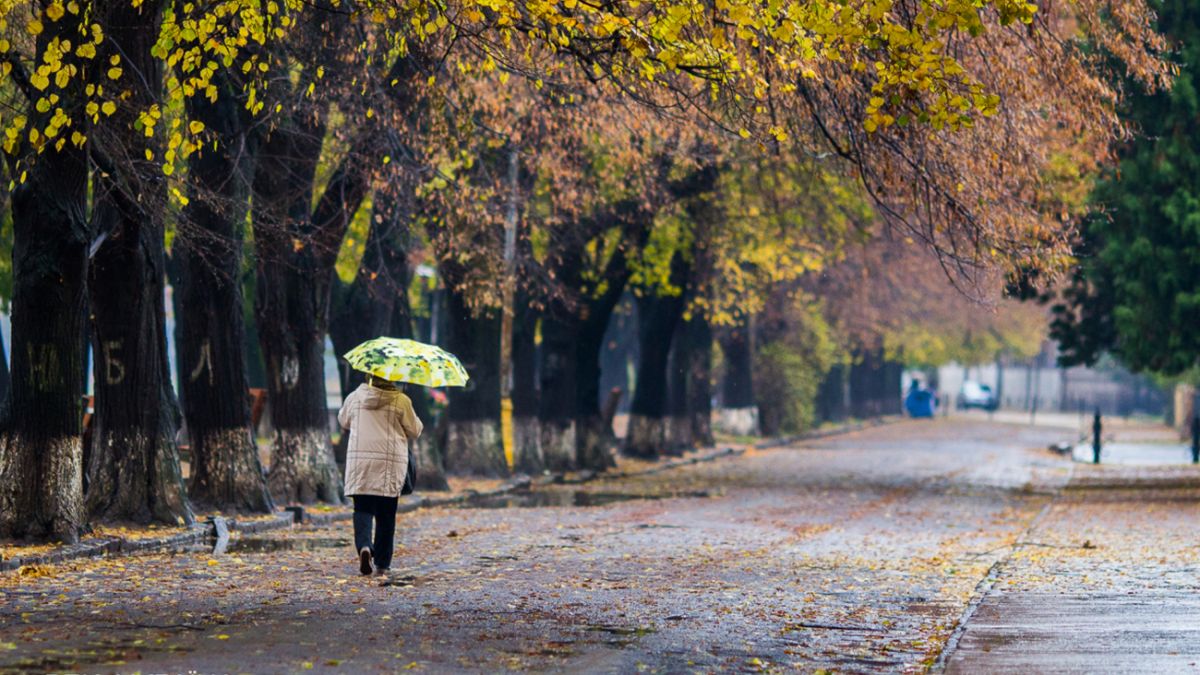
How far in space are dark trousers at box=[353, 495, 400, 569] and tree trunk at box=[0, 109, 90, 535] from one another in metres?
3.31

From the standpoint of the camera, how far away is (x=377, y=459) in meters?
15.0

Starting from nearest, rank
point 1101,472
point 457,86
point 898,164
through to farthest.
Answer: point 898,164 → point 457,86 → point 1101,472

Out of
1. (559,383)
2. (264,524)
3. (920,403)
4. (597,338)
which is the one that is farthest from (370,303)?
(920,403)

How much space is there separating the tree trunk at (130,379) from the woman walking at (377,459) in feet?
14.2

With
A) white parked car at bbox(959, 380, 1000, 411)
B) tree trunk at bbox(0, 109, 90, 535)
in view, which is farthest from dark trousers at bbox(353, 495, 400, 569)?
white parked car at bbox(959, 380, 1000, 411)

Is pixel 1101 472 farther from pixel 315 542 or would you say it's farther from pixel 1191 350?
pixel 315 542

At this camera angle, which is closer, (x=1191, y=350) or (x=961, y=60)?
(x=961, y=60)

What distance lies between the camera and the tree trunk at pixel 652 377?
39438 millimetres

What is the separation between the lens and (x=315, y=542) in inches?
738

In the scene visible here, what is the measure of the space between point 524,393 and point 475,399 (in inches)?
89.3

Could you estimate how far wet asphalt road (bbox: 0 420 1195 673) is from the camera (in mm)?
10305

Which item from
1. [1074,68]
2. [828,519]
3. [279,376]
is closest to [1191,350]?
[828,519]

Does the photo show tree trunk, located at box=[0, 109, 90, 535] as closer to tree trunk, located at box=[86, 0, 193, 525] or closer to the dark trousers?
tree trunk, located at box=[86, 0, 193, 525]

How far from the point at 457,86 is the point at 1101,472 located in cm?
2425
